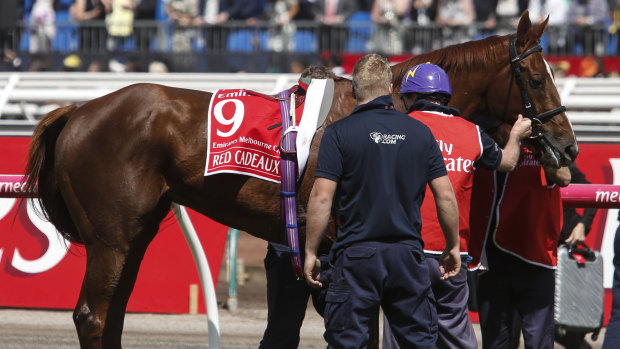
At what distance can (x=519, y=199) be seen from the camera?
16.3 feet

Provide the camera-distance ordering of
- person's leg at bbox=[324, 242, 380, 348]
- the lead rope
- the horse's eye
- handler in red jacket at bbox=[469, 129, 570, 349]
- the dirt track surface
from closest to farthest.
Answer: person's leg at bbox=[324, 242, 380, 348], the lead rope, handler in red jacket at bbox=[469, 129, 570, 349], the horse's eye, the dirt track surface

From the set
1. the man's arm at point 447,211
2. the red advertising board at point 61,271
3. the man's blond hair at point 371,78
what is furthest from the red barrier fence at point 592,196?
the red advertising board at point 61,271

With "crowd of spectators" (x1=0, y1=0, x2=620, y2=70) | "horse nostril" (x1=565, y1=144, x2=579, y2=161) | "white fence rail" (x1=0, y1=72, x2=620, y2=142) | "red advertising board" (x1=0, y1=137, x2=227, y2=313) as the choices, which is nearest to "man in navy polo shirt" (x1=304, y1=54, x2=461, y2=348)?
"horse nostril" (x1=565, y1=144, x2=579, y2=161)

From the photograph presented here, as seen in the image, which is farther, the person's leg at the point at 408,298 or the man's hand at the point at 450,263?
the man's hand at the point at 450,263

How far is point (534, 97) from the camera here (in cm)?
498

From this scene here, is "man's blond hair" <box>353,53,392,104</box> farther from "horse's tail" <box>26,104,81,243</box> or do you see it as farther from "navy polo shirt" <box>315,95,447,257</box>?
"horse's tail" <box>26,104,81,243</box>

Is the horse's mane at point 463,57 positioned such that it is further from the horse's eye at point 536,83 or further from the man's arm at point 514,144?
the man's arm at point 514,144

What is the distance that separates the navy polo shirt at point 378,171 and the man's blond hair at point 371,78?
0.11 meters

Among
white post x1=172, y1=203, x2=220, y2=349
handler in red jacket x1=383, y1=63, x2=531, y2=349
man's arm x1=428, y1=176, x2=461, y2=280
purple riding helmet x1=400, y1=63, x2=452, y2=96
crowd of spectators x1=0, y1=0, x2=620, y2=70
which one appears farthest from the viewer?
crowd of spectators x1=0, y1=0, x2=620, y2=70

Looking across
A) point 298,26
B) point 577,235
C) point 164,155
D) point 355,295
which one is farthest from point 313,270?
point 298,26

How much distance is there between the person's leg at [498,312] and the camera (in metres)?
5.02

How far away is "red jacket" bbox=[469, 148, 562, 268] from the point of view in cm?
491

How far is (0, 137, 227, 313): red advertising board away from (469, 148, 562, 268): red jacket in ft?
11.5

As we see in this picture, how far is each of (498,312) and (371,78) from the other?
5.86 ft
